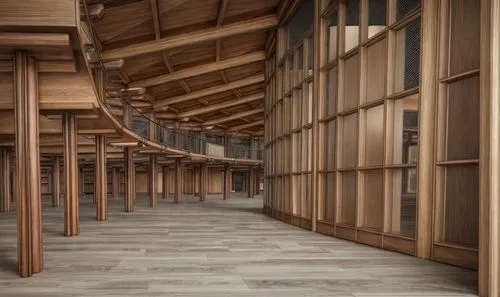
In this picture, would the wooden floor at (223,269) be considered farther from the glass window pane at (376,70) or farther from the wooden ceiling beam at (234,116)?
the wooden ceiling beam at (234,116)

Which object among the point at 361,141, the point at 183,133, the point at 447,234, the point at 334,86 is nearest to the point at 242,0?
the point at 334,86

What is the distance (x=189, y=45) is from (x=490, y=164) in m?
9.63

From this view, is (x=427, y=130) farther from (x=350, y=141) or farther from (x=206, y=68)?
(x=206, y=68)

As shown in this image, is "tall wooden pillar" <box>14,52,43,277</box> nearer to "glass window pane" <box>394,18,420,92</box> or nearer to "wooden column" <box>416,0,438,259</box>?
"wooden column" <box>416,0,438,259</box>

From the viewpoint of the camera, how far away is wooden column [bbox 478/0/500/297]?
3926mm

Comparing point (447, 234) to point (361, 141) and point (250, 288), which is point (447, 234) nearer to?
point (361, 141)

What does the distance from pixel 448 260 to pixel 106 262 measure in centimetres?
411

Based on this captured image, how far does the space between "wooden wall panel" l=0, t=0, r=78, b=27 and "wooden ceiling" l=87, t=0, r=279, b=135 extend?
5.48 metres

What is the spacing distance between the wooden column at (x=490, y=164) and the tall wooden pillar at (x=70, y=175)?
6428 mm

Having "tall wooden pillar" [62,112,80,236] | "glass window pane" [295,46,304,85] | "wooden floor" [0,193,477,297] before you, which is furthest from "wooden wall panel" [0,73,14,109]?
"glass window pane" [295,46,304,85]

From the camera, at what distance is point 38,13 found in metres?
3.81

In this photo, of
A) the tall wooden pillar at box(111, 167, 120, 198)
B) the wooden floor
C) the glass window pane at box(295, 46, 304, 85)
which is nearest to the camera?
the wooden floor

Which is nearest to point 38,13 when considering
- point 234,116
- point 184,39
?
point 184,39

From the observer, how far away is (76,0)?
3.84 metres
